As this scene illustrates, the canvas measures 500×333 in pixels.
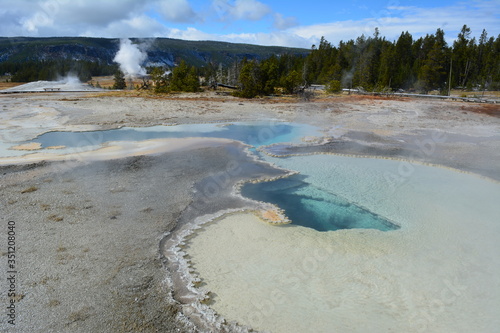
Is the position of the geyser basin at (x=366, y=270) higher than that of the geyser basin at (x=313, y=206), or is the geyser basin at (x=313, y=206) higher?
the geyser basin at (x=313, y=206)

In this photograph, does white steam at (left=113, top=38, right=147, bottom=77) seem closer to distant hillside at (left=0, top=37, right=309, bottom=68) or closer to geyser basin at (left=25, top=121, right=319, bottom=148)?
distant hillside at (left=0, top=37, right=309, bottom=68)

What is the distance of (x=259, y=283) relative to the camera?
701 centimetres

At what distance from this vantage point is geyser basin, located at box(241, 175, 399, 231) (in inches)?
390

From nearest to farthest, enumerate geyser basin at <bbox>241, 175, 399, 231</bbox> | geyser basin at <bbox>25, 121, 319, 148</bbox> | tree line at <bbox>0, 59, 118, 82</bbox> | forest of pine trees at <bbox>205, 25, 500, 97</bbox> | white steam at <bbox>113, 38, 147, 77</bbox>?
1. geyser basin at <bbox>241, 175, 399, 231</bbox>
2. geyser basin at <bbox>25, 121, 319, 148</bbox>
3. forest of pine trees at <bbox>205, 25, 500, 97</bbox>
4. tree line at <bbox>0, 59, 118, 82</bbox>
5. white steam at <bbox>113, 38, 147, 77</bbox>

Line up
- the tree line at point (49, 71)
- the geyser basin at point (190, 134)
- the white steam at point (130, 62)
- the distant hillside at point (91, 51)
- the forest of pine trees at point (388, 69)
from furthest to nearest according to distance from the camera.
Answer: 1. the distant hillside at point (91, 51)
2. the white steam at point (130, 62)
3. the tree line at point (49, 71)
4. the forest of pine trees at point (388, 69)
5. the geyser basin at point (190, 134)

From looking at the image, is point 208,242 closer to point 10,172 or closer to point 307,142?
point 10,172

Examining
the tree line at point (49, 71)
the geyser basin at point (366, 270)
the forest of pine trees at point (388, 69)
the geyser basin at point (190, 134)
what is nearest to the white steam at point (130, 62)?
the tree line at point (49, 71)

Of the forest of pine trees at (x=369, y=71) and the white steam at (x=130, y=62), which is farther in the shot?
the white steam at (x=130, y=62)

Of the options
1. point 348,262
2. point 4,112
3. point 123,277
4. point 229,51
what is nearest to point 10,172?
point 123,277

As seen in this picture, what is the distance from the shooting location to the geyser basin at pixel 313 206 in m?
9.91

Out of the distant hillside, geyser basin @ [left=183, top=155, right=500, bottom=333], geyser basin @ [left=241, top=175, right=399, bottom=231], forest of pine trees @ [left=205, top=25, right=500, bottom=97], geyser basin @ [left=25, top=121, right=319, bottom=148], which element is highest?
the distant hillside

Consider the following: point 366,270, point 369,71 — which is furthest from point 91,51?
point 366,270

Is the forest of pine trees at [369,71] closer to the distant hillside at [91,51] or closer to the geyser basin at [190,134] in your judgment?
the geyser basin at [190,134]

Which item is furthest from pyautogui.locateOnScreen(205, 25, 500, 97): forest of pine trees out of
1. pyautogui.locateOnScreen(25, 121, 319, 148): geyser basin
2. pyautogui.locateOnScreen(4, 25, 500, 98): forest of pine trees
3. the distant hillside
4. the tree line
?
the distant hillside
